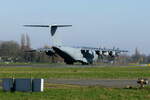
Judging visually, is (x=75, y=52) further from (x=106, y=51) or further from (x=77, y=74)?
(x=77, y=74)

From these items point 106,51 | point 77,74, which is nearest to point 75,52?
point 106,51

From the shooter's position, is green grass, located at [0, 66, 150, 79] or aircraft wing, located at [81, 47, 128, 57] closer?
green grass, located at [0, 66, 150, 79]

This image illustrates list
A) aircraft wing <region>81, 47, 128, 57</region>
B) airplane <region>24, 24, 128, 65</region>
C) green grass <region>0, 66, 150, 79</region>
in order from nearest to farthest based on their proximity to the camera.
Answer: green grass <region>0, 66, 150, 79</region>, airplane <region>24, 24, 128, 65</region>, aircraft wing <region>81, 47, 128, 57</region>

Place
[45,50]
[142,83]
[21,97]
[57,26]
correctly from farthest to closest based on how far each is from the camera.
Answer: [45,50] < [57,26] < [142,83] < [21,97]

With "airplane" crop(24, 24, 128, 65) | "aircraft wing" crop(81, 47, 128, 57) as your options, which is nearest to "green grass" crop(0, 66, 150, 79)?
"airplane" crop(24, 24, 128, 65)

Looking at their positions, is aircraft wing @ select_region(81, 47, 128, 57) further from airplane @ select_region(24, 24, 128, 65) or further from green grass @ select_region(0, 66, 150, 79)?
green grass @ select_region(0, 66, 150, 79)

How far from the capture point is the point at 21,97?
79.5 feet

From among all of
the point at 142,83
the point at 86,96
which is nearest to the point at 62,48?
the point at 142,83

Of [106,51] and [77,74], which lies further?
[106,51]

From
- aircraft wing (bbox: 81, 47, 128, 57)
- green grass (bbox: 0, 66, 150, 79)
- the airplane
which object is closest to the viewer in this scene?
green grass (bbox: 0, 66, 150, 79)

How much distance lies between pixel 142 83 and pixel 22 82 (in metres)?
9.44

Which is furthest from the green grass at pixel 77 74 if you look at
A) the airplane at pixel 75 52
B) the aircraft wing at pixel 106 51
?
the aircraft wing at pixel 106 51

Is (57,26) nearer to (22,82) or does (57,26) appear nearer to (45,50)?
(45,50)

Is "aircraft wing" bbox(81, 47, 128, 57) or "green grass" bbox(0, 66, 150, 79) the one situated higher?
"aircraft wing" bbox(81, 47, 128, 57)
